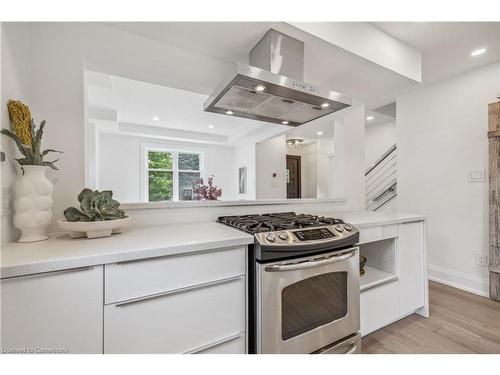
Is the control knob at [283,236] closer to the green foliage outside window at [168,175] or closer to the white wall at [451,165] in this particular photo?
the white wall at [451,165]

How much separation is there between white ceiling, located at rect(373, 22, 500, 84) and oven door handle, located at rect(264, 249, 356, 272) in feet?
5.82

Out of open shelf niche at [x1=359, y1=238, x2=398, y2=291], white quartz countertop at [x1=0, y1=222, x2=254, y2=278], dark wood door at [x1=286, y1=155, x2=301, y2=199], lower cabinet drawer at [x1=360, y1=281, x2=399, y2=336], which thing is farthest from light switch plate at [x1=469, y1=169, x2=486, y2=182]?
dark wood door at [x1=286, y1=155, x2=301, y2=199]

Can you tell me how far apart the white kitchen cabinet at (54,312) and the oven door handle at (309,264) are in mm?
710

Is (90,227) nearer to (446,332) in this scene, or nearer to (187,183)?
(446,332)

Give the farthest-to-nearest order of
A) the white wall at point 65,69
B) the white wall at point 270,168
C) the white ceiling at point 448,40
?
the white wall at point 270,168, the white ceiling at point 448,40, the white wall at point 65,69

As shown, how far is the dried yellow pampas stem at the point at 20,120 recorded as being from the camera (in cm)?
103

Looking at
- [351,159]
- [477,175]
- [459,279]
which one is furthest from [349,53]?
[459,279]

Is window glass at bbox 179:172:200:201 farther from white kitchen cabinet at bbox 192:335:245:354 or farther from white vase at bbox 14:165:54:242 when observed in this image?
white kitchen cabinet at bbox 192:335:245:354

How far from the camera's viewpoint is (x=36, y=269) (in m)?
0.73

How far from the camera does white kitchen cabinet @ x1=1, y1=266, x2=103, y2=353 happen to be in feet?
2.39

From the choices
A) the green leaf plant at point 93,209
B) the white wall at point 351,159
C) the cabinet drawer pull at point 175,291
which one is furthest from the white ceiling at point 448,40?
the green leaf plant at point 93,209

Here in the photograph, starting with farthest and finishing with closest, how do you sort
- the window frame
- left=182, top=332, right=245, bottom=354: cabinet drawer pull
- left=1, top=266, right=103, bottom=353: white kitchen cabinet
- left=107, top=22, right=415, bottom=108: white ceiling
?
the window frame
left=107, top=22, right=415, bottom=108: white ceiling
left=182, top=332, right=245, bottom=354: cabinet drawer pull
left=1, top=266, right=103, bottom=353: white kitchen cabinet
